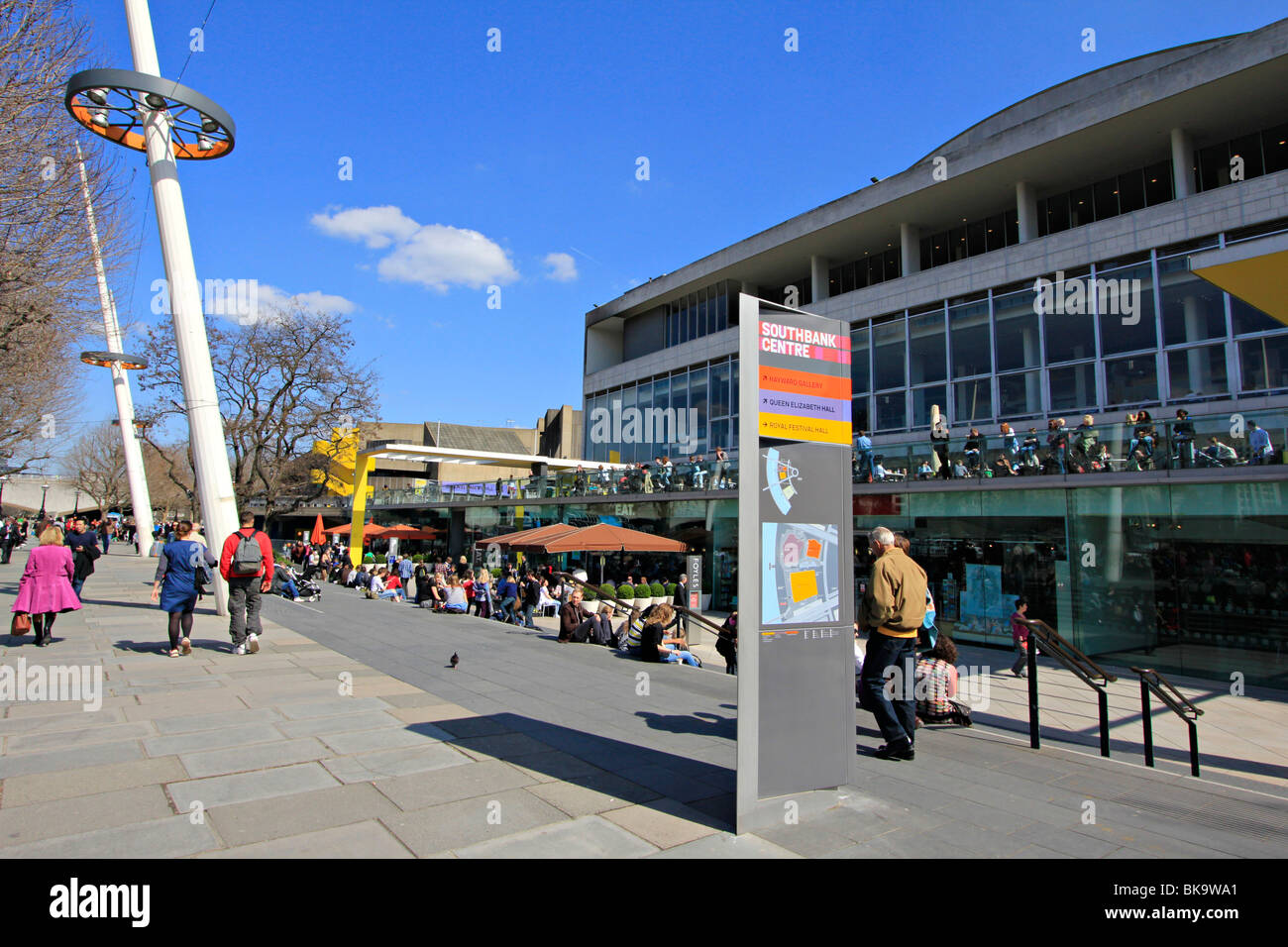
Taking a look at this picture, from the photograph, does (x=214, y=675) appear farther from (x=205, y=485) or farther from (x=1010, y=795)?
(x=1010, y=795)

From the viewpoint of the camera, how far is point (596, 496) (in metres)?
28.8

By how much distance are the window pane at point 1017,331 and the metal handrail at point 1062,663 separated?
16.6 metres

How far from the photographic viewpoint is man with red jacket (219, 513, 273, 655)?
9.05 m

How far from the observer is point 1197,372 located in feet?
61.5

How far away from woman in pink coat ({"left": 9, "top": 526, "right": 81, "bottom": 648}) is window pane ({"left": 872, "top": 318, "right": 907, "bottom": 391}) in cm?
2355

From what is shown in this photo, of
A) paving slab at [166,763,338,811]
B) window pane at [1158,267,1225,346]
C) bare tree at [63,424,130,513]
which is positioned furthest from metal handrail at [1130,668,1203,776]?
bare tree at [63,424,130,513]

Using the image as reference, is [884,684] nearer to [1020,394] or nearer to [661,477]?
[1020,394]

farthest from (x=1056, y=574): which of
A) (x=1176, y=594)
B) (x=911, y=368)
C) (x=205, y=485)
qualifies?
(x=205, y=485)

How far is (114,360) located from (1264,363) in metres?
36.6

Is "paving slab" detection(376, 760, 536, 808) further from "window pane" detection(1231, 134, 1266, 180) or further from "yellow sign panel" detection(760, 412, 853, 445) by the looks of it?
"window pane" detection(1231, 134, 1266, 180)

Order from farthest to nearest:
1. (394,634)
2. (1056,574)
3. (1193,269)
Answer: (1056,574) < (394,634) < (1193,269)

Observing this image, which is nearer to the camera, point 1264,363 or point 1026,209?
point 1264,363

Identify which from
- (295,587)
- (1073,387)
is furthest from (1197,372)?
(295,587)

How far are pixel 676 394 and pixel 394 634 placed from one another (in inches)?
953
